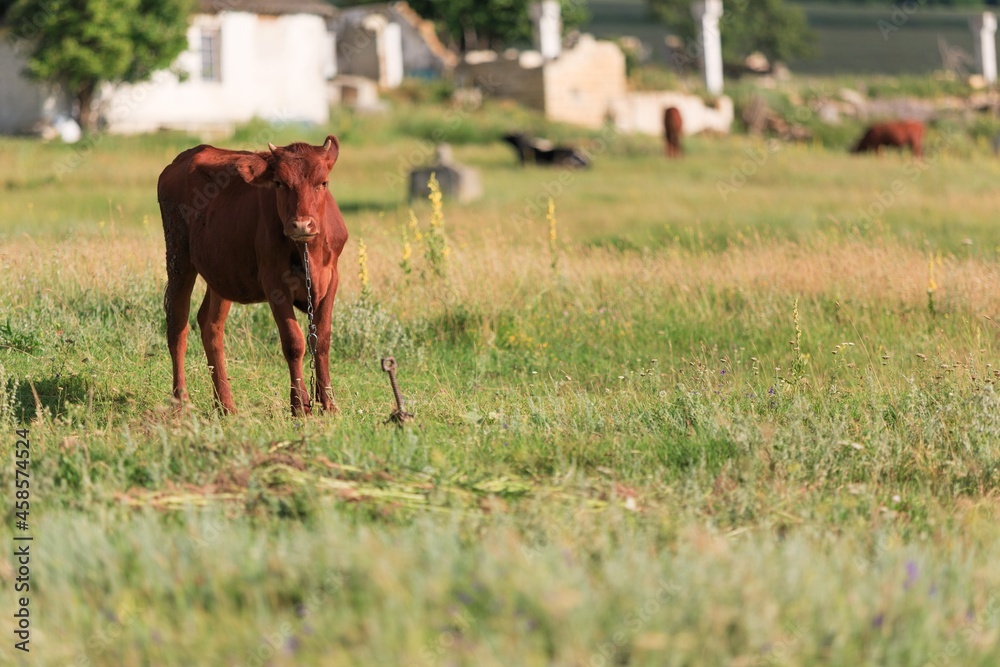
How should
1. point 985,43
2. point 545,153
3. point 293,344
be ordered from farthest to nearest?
point 985,43
point 545,153
point 293,344

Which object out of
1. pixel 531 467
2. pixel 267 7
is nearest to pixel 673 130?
pixel 267 7

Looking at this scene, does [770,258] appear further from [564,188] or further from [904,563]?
[564,188]

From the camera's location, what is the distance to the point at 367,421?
23.3 feet

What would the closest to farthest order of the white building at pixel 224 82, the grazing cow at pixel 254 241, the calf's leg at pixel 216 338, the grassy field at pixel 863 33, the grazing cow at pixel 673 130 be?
1. the grazing cow at pixel 254 241
2. the calf's leg at pixel 216 338
3. the grazing cow at pixel 673 130
4. the white building at pixel 224 82
5. the grassy field at pixel 863 33

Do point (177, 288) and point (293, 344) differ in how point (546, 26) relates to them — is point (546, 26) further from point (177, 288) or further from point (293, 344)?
point (293, 344)

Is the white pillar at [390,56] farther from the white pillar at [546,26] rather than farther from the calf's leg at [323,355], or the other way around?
the calf's leg at [323,355]

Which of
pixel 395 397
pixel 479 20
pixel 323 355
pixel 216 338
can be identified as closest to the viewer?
pixel 395 397

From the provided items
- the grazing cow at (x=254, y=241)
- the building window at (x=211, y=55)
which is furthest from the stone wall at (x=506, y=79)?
the grazing cow at (x=254, y=241)

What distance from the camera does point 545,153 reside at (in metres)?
27.6

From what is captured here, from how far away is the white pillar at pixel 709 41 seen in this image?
156 feet

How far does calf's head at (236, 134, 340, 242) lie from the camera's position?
21.9 feet

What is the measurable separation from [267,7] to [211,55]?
2.21m

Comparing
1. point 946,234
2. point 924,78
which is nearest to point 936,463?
point 946,234

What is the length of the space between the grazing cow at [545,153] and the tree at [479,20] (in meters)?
24.9
